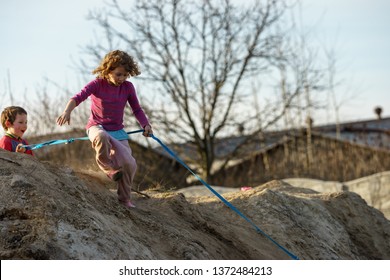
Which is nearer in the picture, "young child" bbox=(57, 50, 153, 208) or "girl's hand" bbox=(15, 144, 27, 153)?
"young child" bbox=(57, 50, 153, 208)

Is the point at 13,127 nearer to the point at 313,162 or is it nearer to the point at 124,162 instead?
the point at 124,162

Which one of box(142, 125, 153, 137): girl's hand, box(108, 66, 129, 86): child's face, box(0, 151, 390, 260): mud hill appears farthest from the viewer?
box(142, 125, 153, 137): girl's hand

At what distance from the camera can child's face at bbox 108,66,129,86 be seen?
6262mm

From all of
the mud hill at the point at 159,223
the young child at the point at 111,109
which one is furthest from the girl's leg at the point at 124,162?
the mud hill at the point at 159,223

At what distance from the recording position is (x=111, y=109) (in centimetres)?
639

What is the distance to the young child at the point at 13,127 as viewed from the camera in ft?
21.6

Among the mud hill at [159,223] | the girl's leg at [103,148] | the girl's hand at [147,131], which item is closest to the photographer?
the mud hill at [159,223]

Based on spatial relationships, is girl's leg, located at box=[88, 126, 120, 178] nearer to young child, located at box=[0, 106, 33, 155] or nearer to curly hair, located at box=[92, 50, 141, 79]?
curly hair, located at box=[92, 50, 141, 79]

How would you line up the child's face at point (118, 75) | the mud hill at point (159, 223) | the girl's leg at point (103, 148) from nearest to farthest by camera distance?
the mud hill at point (159, 223), the girl's leg at point (103, 148), the child's face at point (118, 75)

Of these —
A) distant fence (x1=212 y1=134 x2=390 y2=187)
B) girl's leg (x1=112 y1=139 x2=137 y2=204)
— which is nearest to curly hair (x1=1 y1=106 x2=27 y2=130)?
girl's leg (x1=112 y1=139 x2=137 y2=204)

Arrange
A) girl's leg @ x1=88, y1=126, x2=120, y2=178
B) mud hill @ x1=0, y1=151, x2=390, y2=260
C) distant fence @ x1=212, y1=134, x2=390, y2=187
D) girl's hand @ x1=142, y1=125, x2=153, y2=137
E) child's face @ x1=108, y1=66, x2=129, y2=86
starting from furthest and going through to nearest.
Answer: distant fence @ x1=212, y1=134, x2=390, y2=187, girl's hand @ x1=142, y1=125, x2=153, y2=137, child's face @ x1=108, y1=66, x2=129, y2=86, girl's leg @ x1=88, y1=126, x2=120, y2=178, mud hill @ x1=0, y1=151, x2=390, y2=260

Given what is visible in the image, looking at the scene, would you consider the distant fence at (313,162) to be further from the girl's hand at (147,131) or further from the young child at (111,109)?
the young child at (111,109)

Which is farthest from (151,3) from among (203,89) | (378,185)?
(378,185)

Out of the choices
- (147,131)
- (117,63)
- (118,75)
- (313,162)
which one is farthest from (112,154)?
(313,162)
